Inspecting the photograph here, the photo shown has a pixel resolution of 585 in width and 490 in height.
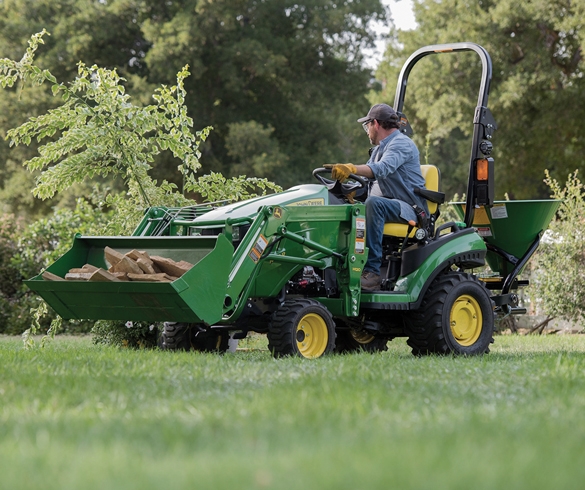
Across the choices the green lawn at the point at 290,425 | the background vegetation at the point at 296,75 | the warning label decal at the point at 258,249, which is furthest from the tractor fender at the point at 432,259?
the background vegetation at the point at 296,75

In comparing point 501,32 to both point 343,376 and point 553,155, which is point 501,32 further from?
point 343,376

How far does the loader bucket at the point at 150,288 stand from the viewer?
6.90m

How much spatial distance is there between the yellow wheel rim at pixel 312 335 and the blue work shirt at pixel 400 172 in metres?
1.19

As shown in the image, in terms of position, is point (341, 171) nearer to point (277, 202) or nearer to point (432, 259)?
point (277, 202)

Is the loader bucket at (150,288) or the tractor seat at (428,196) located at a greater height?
the tractor seat at (428,196)

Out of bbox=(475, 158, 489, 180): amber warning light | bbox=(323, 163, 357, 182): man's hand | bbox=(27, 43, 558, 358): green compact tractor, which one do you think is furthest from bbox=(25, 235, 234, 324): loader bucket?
bbox=(475, 158, 489, 180): amber warning light

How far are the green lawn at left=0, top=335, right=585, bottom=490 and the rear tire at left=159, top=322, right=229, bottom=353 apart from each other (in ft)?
5.52

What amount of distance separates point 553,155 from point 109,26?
13.6 meters

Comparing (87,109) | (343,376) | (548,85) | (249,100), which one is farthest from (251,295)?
(249,100)

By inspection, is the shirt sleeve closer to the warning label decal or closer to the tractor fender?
the tractor fender

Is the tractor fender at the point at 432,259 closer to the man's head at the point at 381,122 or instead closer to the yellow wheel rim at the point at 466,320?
the yellow wheel rim at the point at 466,320

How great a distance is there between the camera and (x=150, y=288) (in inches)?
275

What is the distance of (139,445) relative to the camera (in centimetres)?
373

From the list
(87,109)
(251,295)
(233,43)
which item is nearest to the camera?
(251,295)
